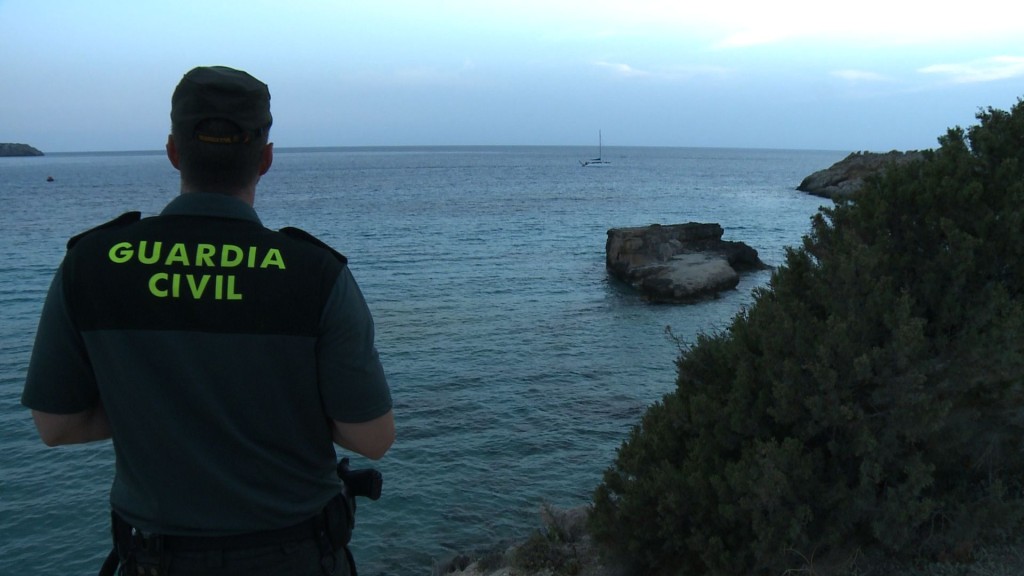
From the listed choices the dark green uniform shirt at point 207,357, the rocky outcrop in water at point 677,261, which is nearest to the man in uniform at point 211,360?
the dark green uniform shirt at point 207,357

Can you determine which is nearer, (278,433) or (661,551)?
(278,433)

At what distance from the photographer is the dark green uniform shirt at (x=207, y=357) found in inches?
87.7

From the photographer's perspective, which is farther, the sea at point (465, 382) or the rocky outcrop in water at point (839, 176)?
the rocky outcrop in water at point (839, 176)

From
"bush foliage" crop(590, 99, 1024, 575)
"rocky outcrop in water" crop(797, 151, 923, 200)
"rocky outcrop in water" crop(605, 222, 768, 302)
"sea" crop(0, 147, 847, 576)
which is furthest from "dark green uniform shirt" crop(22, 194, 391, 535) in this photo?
"rocky outcrop in water" crop(797, 151, 923, 200)

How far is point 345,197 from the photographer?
78.1 m

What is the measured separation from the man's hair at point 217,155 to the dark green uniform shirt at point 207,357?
0.06 metres

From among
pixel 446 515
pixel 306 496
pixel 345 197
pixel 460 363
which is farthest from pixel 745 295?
pixel 345 197

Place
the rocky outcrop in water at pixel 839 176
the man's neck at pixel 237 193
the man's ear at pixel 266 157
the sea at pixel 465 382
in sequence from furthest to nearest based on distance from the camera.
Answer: the rocky outcrop in water at pixel 839 176, the sea at pixel 465 382, the man's ear at pixel 266 157, the man's neck at pixel 237 193

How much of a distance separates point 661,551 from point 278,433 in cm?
440

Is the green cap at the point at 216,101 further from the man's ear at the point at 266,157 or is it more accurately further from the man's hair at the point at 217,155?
the man's ear at the point at 266,157

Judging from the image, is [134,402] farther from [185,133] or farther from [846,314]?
[846,314]

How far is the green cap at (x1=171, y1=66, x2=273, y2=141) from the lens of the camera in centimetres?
228

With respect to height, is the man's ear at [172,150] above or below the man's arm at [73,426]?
above

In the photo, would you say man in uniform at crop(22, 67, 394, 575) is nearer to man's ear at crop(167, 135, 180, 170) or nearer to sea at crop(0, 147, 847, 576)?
man's ear at crop(167, 135, 180, 170)
